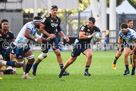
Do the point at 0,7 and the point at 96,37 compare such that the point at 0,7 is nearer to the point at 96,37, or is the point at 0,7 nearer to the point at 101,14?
the point at 101,14

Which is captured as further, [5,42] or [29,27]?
[5,42]

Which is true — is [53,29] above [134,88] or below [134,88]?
above

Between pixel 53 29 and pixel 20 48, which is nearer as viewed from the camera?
pixel 20 48

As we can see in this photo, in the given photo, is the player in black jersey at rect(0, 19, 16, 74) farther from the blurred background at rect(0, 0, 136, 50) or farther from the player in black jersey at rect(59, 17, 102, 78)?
the blurred background at rect(0, 0, 136, 50)

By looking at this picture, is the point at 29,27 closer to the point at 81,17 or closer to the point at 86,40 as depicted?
the point at 86,40

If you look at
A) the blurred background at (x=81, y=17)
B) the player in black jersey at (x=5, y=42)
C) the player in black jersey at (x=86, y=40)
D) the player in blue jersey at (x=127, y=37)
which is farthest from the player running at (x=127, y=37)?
the blurred background at (x=81, y=17)

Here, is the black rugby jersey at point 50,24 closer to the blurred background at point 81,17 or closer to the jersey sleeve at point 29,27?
the jersey sleeve at point 29,27

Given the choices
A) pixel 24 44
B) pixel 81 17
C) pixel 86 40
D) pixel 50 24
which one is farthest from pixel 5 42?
pixel 81 17

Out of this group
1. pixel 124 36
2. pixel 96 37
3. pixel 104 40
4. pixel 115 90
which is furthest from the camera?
pixel 104 40

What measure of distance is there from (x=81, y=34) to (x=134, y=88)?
4.40 m

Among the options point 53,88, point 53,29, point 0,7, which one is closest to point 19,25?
point 0,7

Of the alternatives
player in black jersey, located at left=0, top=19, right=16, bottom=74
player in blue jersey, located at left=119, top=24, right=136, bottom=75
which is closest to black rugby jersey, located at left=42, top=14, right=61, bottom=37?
player in black jersey, located at left=0, top=19, right=16, bottom=74

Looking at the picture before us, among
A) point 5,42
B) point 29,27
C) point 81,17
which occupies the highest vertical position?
point 81,17

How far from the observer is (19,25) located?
42.2 meters
